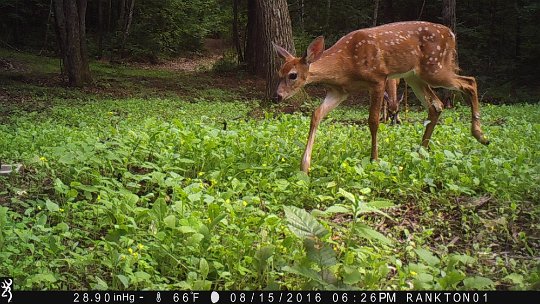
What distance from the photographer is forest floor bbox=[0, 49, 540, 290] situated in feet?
10.4

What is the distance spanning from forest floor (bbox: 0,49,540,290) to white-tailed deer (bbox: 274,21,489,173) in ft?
1.39

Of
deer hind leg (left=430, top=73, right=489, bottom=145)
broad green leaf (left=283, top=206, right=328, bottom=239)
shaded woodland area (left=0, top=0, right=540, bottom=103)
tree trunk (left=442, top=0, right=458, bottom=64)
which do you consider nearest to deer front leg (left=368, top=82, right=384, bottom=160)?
deer hind leg (left=430, top=73, right=489, bottom=145)

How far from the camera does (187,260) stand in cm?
323

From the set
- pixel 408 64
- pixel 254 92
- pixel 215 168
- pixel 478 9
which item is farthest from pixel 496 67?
pixel 215 168

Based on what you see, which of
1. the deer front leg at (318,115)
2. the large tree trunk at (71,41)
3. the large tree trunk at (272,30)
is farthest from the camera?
the large tree trunk at (71,41)

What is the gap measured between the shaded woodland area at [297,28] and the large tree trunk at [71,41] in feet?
1.06

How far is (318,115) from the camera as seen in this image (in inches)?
226

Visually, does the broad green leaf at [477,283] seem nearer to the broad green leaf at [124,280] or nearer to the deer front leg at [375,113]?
the broad green leaf at [124,280]

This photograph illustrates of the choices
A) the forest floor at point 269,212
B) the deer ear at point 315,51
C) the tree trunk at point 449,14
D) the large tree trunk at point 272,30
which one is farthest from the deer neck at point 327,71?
the tree trunk at point 449,14

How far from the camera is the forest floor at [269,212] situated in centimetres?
316

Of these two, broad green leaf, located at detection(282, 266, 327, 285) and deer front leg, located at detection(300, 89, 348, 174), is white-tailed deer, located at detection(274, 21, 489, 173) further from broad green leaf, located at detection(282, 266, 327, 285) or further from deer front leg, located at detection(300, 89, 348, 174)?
broad green leaf, located at detection(282, 266, 327, 285)

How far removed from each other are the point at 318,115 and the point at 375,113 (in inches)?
23.7

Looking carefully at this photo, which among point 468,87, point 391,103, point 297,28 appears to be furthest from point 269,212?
point 297,28

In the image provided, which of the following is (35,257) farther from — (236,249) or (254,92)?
(254,92)
